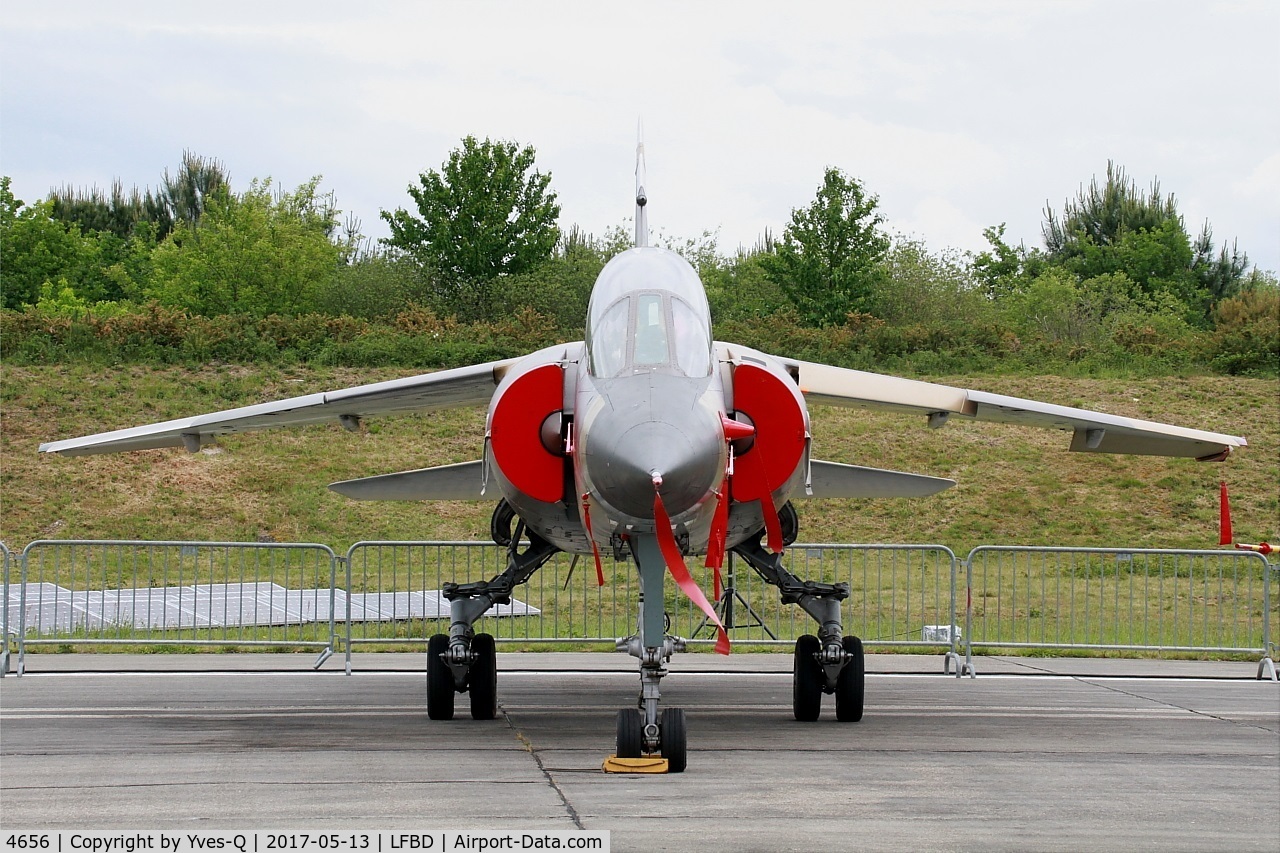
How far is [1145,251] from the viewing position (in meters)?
56.5

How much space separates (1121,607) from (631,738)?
14.1 metres

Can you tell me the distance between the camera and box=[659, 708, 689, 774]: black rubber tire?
7.59 m

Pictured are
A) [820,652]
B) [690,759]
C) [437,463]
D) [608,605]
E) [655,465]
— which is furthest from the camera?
[437,463]

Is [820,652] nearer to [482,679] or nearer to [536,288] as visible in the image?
[482,679]

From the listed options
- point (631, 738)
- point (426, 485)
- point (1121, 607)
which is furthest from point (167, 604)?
point (1121, 607)

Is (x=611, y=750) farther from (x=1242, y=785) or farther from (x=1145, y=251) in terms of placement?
(x=1145, y=251)

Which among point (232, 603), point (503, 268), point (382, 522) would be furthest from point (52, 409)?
point (503, 268)

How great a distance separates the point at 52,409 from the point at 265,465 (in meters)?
5.20

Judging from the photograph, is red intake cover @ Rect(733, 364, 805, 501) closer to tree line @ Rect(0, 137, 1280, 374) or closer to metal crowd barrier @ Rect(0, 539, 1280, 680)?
metal crowd barrier @ Rect(0, 539, 1280, 680)

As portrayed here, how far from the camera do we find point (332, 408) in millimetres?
10852

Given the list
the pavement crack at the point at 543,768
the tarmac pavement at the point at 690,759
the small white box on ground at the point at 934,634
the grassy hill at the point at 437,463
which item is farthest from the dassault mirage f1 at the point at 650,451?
the grassy hill at the point at 437,463

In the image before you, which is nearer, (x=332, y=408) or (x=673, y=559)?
(x=673, y=559)

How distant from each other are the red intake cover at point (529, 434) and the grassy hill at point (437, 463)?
682 inches

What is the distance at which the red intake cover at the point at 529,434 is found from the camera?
8.11 m
